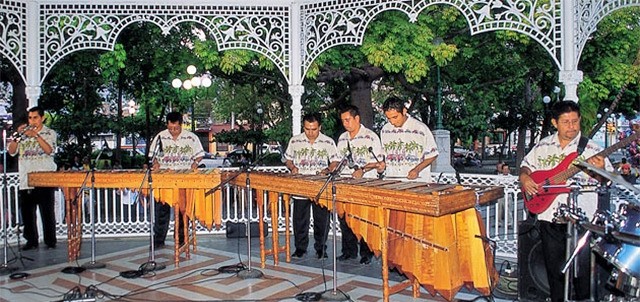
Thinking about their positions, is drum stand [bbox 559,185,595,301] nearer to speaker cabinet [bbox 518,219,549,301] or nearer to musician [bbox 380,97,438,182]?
speaker cabinet [bbox 518,219,549,301]

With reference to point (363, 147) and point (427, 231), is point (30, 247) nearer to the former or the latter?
point (363, 147)

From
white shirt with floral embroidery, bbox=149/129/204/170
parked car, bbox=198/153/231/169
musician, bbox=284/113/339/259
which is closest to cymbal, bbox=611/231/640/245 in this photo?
musician, bbox=284/113/339/259

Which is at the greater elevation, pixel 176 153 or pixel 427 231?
pixel 176 153

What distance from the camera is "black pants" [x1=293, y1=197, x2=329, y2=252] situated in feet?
22.6

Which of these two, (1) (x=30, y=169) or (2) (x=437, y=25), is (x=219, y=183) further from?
(2) (x=437, y=25)

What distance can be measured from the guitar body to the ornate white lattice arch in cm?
332

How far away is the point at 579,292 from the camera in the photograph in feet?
14.5

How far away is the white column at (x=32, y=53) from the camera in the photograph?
8.02m

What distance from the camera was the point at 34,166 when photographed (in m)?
7.26

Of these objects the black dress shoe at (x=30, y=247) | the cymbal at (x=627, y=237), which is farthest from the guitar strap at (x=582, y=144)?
the black dress shoe at (x=30, y=247)

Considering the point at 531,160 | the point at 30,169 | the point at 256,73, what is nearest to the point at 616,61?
the point at 256,73

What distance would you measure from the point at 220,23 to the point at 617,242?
6.19 m

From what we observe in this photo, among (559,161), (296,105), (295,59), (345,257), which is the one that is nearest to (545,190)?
(559,161)

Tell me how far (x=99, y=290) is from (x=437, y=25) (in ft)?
25.0
